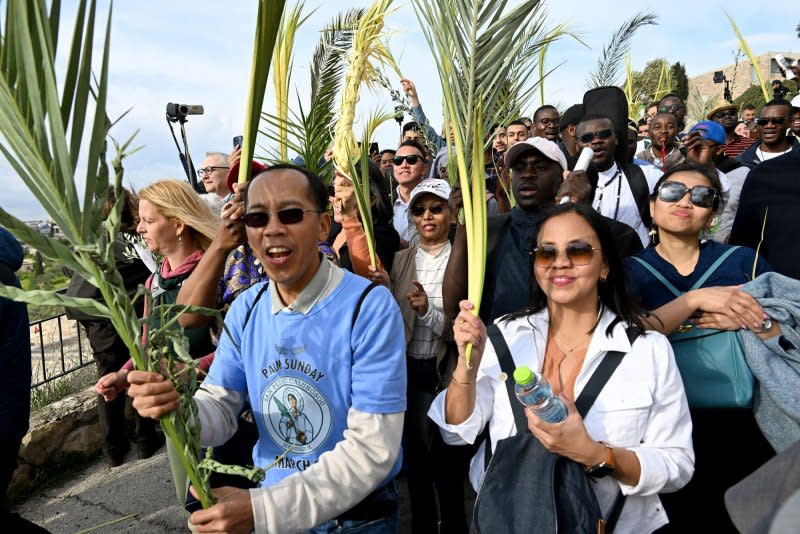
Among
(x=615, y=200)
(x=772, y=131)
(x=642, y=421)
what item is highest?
(x=772, y=131)

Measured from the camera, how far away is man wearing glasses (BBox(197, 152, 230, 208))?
15.0 feet

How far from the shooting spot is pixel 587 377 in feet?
6.31

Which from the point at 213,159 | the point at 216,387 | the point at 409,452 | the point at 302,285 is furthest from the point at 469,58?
the point at 213,159

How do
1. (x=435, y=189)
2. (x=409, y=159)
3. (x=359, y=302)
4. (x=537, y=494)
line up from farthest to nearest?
(x=409, y=159) < (x=435, y=189) < (x=359, y=302) < (x=537, y=494)

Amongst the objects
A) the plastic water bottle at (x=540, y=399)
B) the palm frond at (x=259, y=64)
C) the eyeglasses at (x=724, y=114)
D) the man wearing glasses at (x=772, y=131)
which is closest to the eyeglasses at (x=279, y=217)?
the palm frond at (x=259, y=64)

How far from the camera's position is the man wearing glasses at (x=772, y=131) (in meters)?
5.35

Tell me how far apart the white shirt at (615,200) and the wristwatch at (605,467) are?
7.96ft

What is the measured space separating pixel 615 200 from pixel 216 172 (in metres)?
2.95

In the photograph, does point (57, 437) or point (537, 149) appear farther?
point (57, 437)

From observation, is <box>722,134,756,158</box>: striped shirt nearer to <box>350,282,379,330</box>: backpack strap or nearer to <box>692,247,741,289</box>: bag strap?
<box>692,247,741,289</box>: bag strap

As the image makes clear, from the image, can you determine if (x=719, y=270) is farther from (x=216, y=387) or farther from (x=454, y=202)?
(x=216, y=387)

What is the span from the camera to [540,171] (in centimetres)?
307

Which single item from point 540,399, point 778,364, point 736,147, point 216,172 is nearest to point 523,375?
point 540,399

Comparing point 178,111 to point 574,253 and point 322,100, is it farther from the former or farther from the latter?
point 574,253
